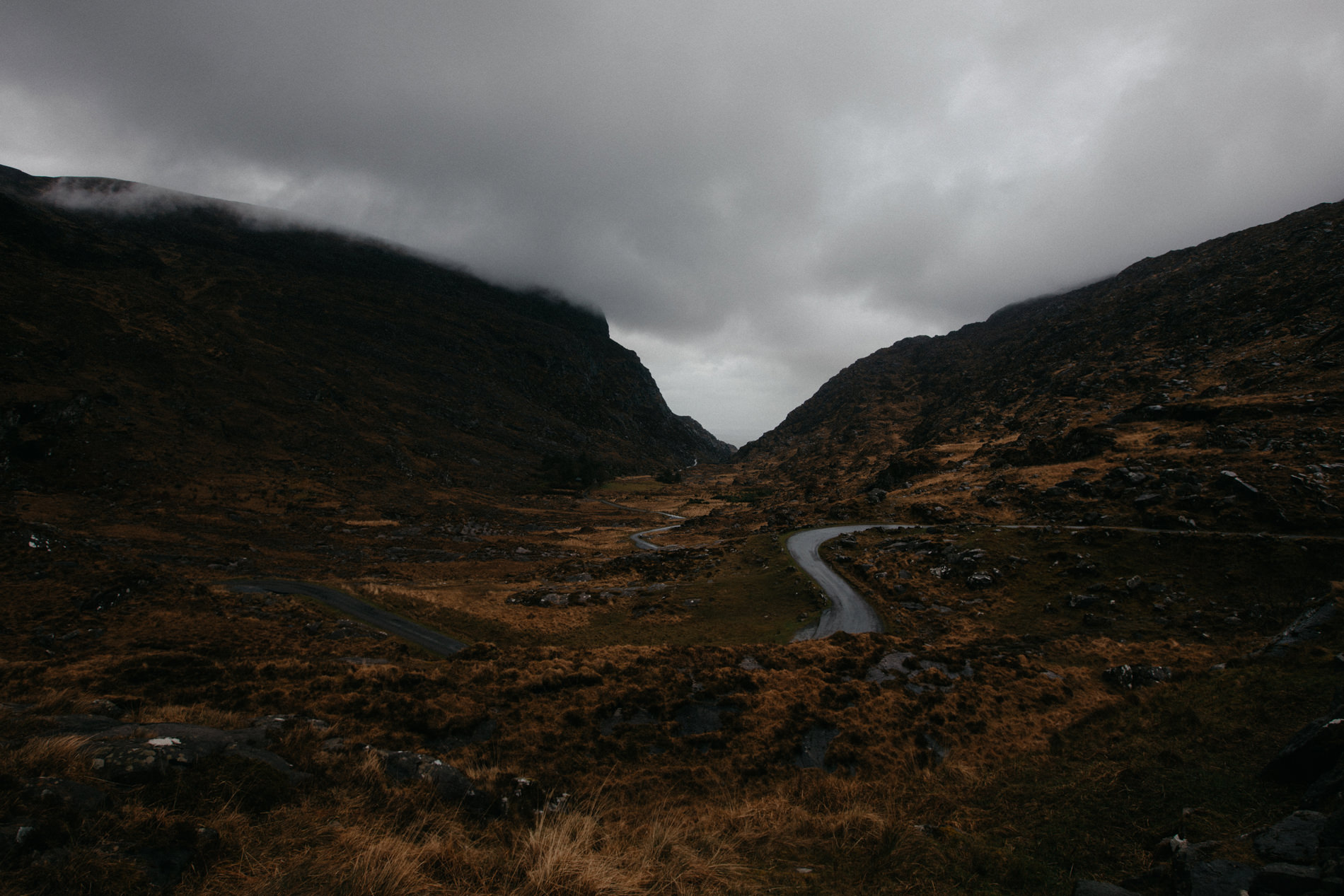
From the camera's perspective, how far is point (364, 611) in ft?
111

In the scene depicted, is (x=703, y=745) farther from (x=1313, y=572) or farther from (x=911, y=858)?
(x=1313, y=572)

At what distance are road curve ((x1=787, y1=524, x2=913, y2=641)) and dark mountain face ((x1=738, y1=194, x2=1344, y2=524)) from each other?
16.3m

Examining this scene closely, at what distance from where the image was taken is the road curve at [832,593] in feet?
99.7

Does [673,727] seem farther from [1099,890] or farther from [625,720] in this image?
[1099,890]

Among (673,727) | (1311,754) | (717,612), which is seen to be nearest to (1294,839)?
(1311,754)

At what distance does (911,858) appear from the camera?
762 centimetres

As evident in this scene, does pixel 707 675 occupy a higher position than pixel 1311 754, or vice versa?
pixel 1311 754

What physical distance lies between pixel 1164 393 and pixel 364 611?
4232 inches

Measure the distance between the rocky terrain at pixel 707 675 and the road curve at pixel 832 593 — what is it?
132cm

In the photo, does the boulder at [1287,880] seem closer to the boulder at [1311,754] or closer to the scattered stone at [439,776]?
the boulder at [1311,754]

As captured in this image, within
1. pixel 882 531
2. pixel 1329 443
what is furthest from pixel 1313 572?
A: pixel 882 531

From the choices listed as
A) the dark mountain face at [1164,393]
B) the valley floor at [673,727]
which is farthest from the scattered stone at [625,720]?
the dark mountain face at [1164,393]

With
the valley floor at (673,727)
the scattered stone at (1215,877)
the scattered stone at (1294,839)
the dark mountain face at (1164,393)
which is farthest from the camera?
the dark mountain face at (1164,393)

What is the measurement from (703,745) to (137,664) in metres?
18.9
